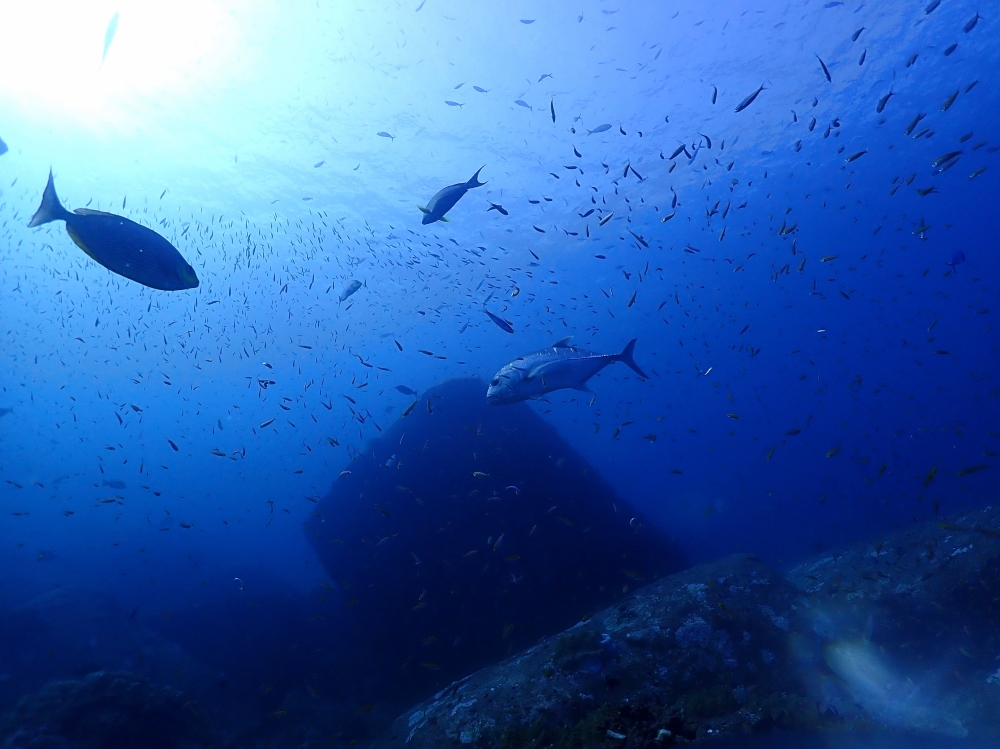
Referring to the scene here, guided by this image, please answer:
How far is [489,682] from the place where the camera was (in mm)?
6062

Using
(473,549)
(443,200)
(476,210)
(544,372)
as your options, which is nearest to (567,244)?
(476,210)

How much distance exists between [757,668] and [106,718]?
1009cm

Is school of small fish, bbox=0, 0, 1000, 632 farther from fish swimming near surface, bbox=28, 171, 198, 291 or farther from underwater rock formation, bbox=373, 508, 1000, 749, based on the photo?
underwater rock formation, bbox=373, 508, 1000, 749

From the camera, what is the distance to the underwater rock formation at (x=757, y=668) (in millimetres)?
4977

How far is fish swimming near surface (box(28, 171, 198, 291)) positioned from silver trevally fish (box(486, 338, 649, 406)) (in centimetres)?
457

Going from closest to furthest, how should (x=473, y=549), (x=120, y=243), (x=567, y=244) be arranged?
(x=120, y=243) < (x=473, y=549) < (x=567, y=244)

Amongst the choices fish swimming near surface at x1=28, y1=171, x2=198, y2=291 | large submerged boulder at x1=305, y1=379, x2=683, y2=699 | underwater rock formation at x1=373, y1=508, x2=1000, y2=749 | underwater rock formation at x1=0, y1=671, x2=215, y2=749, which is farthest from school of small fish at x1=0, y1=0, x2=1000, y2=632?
underwater rock formation at x1=0, y1=671, x2=215, y2=749

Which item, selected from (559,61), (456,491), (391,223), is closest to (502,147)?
(559,61)

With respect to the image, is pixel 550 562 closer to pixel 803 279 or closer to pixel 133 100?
pixel 133 100

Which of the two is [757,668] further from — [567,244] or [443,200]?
[567,244]

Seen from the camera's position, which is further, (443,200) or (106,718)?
(106,718)

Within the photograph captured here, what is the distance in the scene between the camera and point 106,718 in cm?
705

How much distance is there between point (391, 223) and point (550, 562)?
23.1m

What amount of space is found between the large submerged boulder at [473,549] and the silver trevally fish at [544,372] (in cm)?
231
